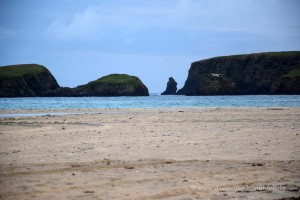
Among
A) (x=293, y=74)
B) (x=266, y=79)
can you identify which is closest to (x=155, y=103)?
(x=293, y=74)

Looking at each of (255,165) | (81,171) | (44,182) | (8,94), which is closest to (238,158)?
(255,165)

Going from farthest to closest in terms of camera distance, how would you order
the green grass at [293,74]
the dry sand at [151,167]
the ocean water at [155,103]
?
the green grass at [293,74], the ocean water at [155,103], the dry sand at [151,167]

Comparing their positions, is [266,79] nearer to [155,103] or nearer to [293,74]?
[293,74]

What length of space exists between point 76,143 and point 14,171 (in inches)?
223

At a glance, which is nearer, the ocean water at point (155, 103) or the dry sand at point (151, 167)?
the dry sand at point (151, 167)

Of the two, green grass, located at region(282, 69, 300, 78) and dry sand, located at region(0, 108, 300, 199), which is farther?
green grass, located at region(282, 69, 300, 78)

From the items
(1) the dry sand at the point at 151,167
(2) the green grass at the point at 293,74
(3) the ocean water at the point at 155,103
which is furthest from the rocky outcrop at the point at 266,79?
(1) the dry sand at the point at 151,167

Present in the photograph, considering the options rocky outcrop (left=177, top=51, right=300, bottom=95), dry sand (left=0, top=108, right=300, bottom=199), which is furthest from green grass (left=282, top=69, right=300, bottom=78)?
dry sand (left=0, top=108, right=300, bottom=199)

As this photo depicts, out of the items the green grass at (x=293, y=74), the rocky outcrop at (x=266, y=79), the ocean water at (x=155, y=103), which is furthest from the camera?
the rocky outcrop at (x=266, y=79)

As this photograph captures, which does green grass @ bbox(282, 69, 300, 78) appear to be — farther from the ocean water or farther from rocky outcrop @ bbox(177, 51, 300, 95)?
the ocean water

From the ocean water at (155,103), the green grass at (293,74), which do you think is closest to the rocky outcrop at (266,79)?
the green grass at (293,74)

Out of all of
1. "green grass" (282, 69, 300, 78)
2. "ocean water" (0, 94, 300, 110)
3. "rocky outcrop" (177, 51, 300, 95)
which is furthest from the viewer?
"rocky outcrop" (177, 51, 300, 95)

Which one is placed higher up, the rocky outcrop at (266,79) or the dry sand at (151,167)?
the rocky outcrop at (266,79)

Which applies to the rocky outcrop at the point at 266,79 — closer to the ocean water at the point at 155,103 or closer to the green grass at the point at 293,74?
the green grass at the point at 293,74
